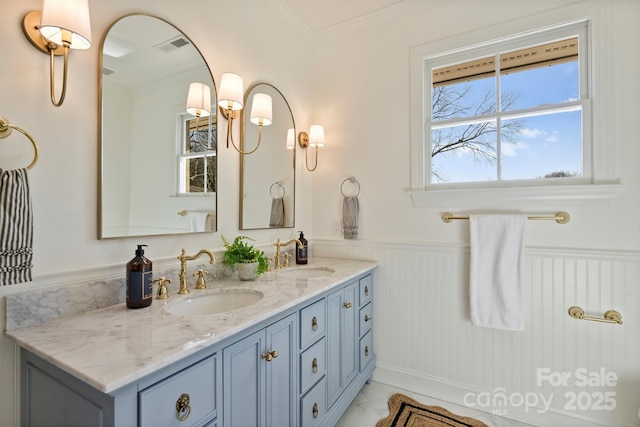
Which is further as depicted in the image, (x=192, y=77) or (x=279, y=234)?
(x=279, y=234)

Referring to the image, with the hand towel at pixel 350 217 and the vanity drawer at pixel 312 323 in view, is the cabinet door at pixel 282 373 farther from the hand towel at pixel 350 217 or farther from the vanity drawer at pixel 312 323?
the hand towel at pixel 350 217

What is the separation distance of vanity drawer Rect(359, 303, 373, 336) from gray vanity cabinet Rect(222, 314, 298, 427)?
2.53ft

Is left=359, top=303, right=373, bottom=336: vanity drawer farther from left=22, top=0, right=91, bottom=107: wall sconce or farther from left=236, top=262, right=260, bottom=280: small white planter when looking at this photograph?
left=22, top=0, right=91, bottom=107: wall sconce

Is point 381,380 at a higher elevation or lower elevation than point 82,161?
lower

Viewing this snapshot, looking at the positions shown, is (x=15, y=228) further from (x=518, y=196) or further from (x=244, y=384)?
(x=518, y=196)

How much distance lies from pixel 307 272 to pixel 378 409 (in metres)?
0.94

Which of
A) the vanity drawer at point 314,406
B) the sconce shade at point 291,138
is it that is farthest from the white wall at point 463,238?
the vanity drawer at point 314,406

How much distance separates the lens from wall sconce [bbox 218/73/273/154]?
1517mm

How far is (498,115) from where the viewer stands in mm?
1868

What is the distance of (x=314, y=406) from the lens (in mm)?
1405

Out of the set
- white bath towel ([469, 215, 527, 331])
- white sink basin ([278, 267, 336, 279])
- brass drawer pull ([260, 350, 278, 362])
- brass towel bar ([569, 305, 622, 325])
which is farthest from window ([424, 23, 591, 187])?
brass drawer pull ([260, 350, 278, 362])

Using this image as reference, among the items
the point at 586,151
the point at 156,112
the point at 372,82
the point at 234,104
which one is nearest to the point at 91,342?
the point at 156,112

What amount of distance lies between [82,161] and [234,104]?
73 cm

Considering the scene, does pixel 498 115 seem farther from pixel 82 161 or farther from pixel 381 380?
pixel 82 161
